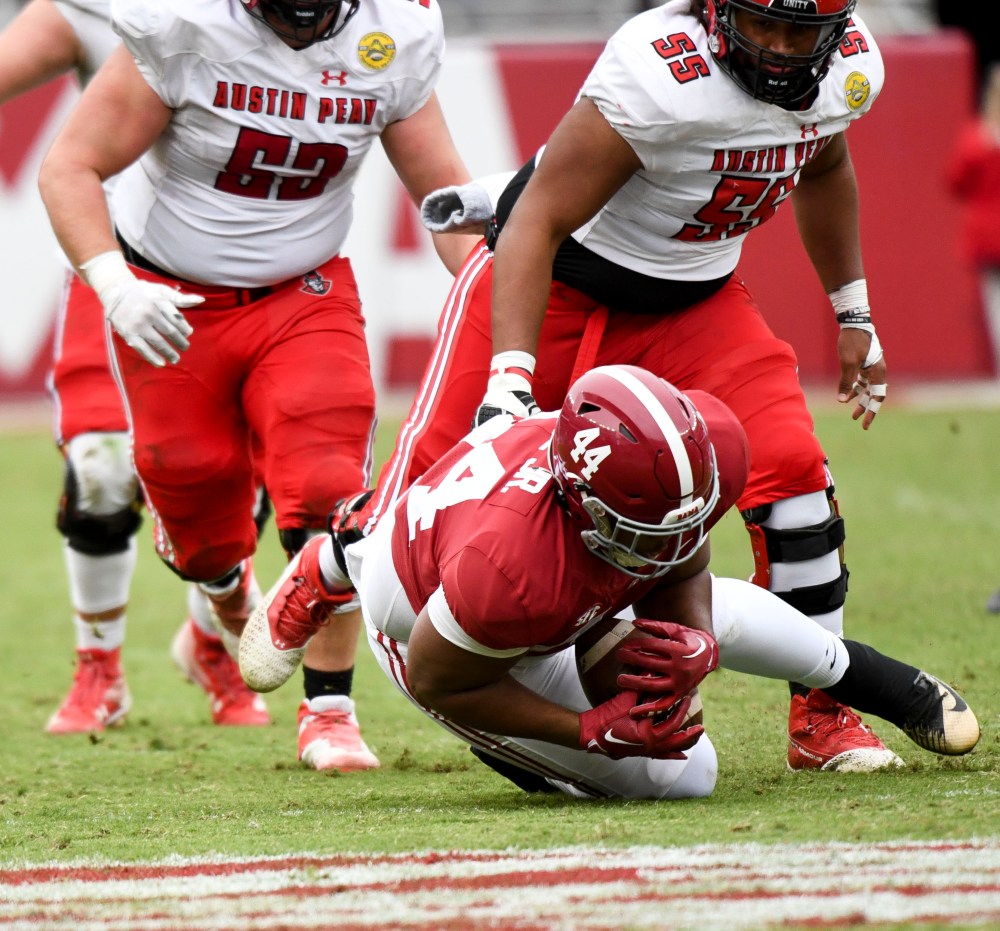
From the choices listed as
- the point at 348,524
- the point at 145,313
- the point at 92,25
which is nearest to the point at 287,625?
the point at 348,524

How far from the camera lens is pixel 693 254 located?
4086 millimetres

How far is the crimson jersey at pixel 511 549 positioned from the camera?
319cm

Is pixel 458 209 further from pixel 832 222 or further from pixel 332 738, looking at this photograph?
pixel 332 738

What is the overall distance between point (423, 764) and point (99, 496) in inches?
59.3

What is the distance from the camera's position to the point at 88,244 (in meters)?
4.22

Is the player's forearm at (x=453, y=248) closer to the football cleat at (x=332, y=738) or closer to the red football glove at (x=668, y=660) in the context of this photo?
the football cleat at (x=332, y=738)

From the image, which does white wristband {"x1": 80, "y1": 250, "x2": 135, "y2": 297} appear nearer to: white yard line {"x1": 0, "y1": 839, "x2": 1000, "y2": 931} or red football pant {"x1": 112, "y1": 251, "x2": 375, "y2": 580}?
red football pant {"x1": 112, "y1": 251, "x2": 375, "y2": 580}

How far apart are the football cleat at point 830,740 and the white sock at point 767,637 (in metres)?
0.30

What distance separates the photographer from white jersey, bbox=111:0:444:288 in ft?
14.1

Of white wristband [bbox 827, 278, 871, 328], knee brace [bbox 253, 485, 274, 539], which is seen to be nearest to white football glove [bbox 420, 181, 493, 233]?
white wristband [bbox 827, 278, 871, 328]

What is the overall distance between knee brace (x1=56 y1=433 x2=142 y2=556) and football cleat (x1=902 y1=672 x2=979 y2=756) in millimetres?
2631

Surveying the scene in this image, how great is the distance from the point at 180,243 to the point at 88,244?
0.44m

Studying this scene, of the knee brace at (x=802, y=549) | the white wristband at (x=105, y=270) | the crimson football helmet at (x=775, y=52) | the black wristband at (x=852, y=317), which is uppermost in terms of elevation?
the crimson football helmet at (x=775, y=52)

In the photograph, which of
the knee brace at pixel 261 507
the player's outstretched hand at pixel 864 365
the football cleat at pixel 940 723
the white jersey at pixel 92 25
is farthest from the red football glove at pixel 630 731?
the white jersey at pixel 92 25
